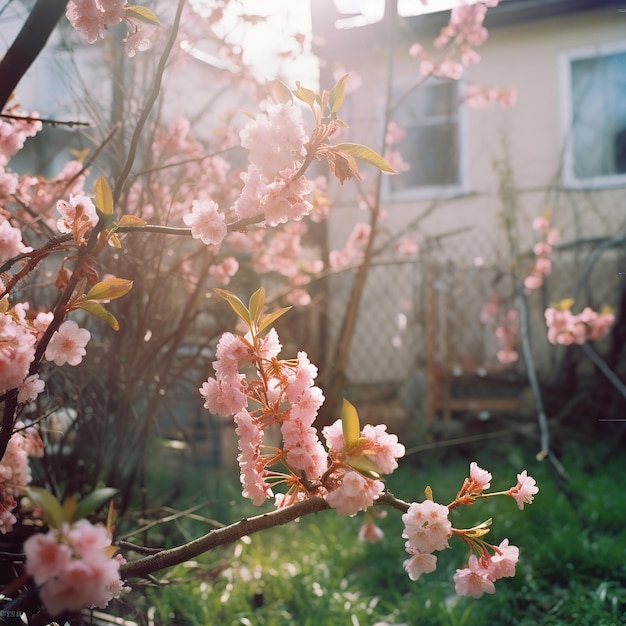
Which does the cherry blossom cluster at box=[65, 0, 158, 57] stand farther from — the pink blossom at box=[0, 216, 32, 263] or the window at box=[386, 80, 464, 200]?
the window at box=[386, 80, 464, 200]

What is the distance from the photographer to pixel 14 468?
1688mm

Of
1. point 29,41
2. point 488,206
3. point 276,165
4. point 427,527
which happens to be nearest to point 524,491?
point 427,527

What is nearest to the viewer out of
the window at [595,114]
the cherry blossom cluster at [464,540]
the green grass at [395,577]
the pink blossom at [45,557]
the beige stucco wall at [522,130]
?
the pink blossom at [45,557]

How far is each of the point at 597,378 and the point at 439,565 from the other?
290 centimetres

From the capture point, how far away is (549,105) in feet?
20.5

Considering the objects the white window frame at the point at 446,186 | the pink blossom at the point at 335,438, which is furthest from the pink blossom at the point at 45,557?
the white window frame at the point at 446,186

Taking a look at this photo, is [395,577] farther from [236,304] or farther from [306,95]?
[306,95]

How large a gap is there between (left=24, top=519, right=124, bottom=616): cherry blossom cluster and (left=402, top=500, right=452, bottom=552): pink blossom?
1.72 feet

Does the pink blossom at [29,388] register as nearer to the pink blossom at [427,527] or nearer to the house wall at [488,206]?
the pink blossom at [427,527]

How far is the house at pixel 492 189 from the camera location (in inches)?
214

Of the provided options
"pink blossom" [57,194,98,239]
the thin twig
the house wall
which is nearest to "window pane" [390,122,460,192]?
the house wall

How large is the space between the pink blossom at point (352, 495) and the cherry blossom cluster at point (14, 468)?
76 cm

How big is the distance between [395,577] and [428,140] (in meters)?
5.20

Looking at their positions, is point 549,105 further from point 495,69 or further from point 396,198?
point 396,198
